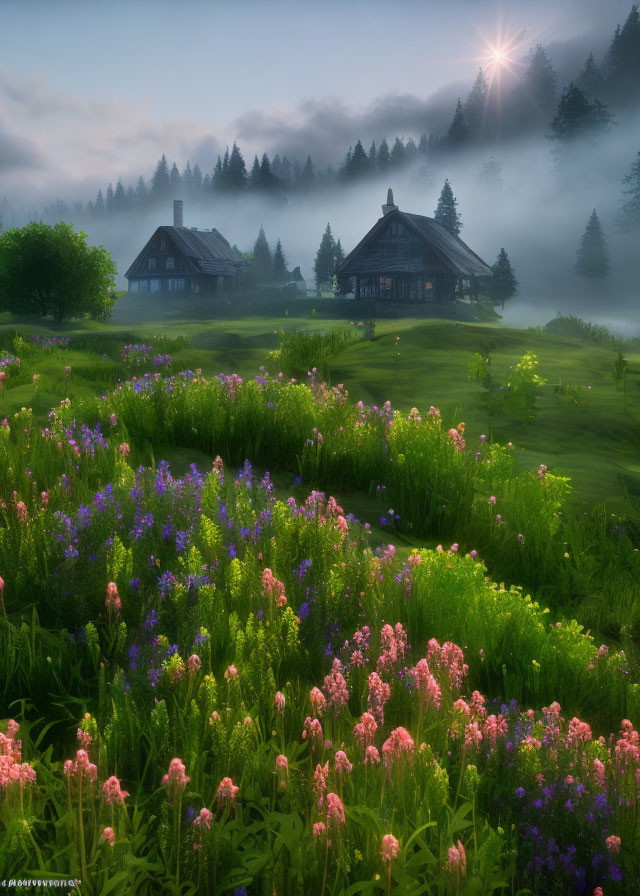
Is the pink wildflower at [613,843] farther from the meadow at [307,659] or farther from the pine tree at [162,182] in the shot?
the pine tree at [162,182]

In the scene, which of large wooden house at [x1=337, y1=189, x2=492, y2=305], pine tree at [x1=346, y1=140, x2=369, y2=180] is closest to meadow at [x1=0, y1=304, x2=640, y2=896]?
large wooden house at [x1=337, y1=189, x2=492, y2=305]

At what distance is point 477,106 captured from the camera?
11456cm

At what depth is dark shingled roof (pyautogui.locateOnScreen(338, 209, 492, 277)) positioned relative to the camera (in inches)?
1868

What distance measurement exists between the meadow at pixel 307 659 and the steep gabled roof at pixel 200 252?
5931 centimetres

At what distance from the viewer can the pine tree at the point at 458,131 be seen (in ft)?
365

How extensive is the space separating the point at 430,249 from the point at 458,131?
7622 cm

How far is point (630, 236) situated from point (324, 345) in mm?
76680

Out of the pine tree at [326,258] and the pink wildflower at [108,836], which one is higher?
the pine tree at [326,258]

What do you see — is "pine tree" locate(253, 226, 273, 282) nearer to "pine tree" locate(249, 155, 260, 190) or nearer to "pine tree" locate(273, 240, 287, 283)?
"pine tree" locate(273, 240, 287, 283)

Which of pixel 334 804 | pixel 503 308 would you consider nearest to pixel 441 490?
pixel 334 804

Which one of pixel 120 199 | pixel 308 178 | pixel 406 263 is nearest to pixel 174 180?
pixel 120 199

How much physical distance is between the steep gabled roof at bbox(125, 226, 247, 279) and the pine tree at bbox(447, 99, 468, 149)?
5805 centimetres

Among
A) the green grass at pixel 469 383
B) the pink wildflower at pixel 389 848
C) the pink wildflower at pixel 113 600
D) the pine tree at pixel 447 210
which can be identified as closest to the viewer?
the pink wildflower at pixel 389 848

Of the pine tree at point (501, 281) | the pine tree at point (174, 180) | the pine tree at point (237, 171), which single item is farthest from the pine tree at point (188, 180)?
the pine tree at point (501, 281)
